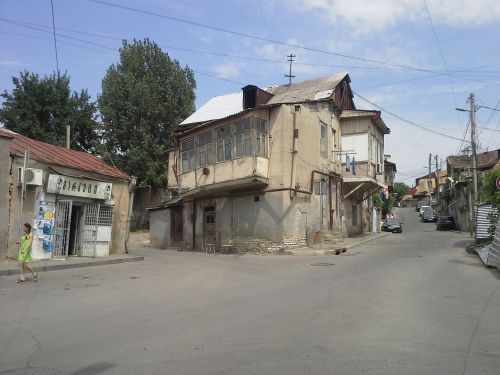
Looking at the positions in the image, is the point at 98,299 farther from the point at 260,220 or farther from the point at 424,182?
the point at 424,182

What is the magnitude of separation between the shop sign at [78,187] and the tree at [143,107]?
17.5 m

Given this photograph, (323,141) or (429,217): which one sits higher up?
(323,141)

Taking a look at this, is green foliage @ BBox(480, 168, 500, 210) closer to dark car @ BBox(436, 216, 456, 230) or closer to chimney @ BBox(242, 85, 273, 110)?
chimney @ BBox(242, 85, 273, 110)

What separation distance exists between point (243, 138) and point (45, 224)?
10121mm

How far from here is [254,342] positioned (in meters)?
6.36

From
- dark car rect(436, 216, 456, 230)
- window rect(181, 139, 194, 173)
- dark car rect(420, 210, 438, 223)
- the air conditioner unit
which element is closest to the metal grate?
the air conditioner unit

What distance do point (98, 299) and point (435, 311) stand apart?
6.92m

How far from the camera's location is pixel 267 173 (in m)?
23.6

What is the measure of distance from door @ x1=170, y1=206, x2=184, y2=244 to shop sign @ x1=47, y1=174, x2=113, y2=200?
31.9 feet

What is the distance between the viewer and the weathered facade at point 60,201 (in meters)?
17.2

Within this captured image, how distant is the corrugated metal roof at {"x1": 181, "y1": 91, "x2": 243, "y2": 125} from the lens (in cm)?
3073

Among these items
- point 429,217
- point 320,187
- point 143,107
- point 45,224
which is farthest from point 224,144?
point 429,217

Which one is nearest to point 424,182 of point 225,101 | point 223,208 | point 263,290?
point 225,101

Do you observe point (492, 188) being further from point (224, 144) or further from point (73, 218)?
point (73, 218)
